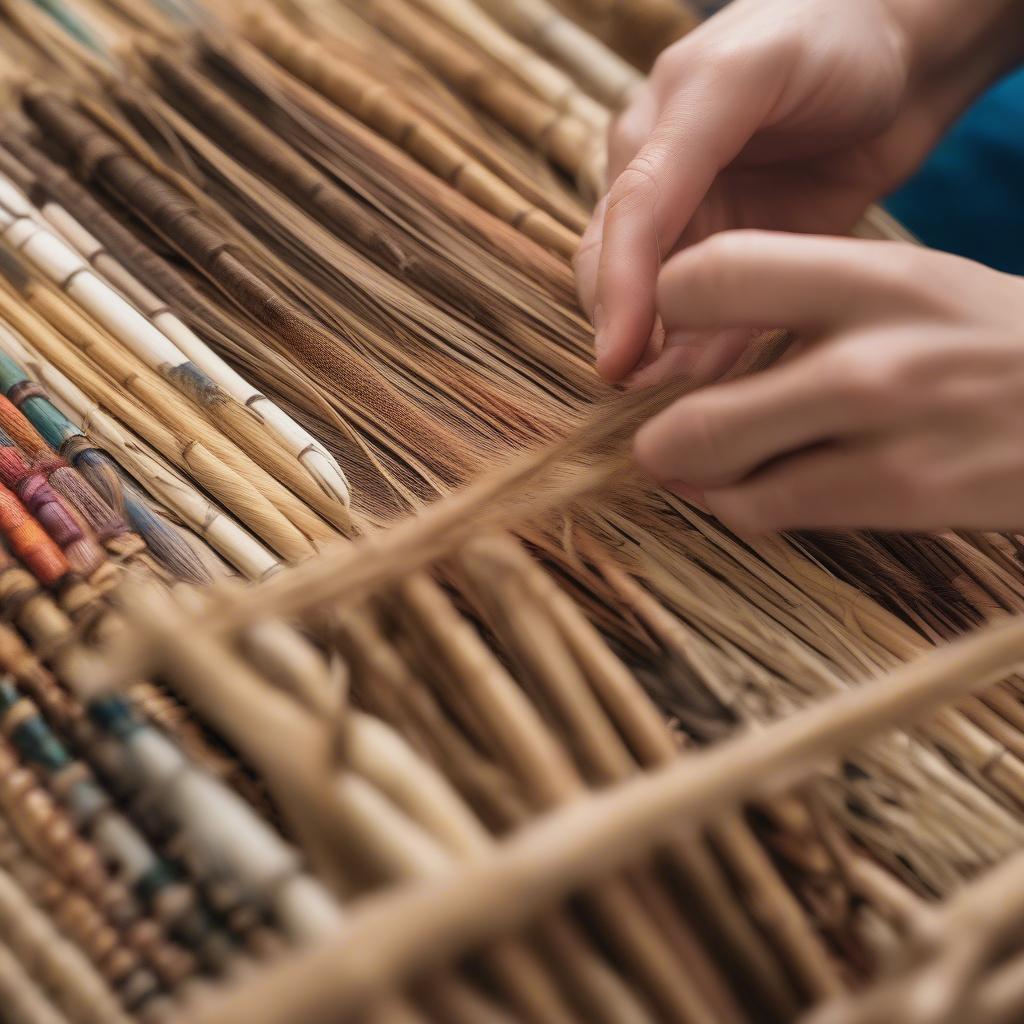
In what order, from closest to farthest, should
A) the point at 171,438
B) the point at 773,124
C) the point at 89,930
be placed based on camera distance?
the point at 89,930 < the point at 171,438 < the point at 773,124

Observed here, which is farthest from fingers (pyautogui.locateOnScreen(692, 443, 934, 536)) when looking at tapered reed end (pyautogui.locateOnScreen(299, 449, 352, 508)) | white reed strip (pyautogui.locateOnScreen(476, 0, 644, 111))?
white reed strip (pyautogui.locateOnScreen(476, 0, 644, 111))

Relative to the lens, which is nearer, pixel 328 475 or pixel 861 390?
pixel 861 390

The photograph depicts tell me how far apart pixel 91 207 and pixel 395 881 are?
62 centimetres

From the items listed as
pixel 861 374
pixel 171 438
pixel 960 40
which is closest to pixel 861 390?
pixel 861 374

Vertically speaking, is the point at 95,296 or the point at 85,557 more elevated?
the point at 95,296

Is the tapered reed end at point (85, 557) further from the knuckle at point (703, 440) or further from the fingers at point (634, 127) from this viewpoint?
the fingers at point (634, 127)

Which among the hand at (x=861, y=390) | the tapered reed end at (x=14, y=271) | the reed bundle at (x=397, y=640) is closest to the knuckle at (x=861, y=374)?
the hand at (x=861, y=390)

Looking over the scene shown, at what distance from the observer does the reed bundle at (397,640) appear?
0.42m

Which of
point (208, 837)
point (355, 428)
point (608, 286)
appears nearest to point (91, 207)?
point (355, 428)

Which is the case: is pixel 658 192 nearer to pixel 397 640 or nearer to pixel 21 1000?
pixel 397 640

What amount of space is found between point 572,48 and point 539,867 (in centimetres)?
91

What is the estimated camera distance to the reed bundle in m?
0.42

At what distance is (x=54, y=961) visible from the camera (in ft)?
1.55

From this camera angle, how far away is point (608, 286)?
2.26 ft
